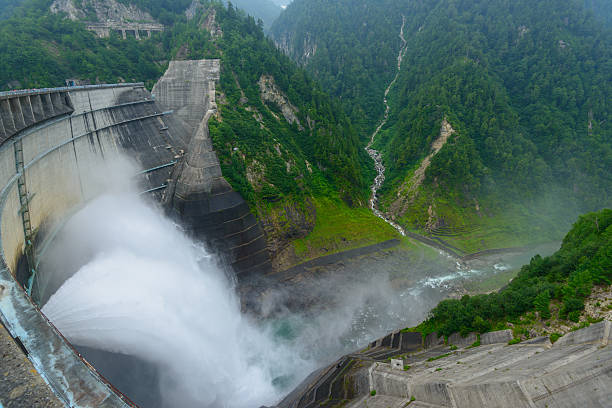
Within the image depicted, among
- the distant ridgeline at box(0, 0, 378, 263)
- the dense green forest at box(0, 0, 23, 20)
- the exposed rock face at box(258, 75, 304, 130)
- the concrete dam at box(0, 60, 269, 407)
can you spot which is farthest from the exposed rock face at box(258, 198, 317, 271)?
the dense green forest at box(0, 0, 23, 20)

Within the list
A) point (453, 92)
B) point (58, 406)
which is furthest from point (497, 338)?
point (453, 92)

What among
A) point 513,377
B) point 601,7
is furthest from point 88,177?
point 601,7

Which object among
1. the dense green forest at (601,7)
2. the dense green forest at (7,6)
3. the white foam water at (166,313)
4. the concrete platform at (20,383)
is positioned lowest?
Result: the white foam water at (166,313)

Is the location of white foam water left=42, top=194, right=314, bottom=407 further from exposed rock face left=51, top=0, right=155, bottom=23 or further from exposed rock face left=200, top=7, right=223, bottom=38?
exposed rock face left=51, top=0, right=155, bottom=23

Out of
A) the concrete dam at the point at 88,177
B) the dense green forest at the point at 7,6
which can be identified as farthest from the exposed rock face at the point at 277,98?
the dense green forest at the point at 7,6

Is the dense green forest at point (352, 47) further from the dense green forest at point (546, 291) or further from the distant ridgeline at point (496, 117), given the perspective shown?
the dense green forest at point (546, 291)
